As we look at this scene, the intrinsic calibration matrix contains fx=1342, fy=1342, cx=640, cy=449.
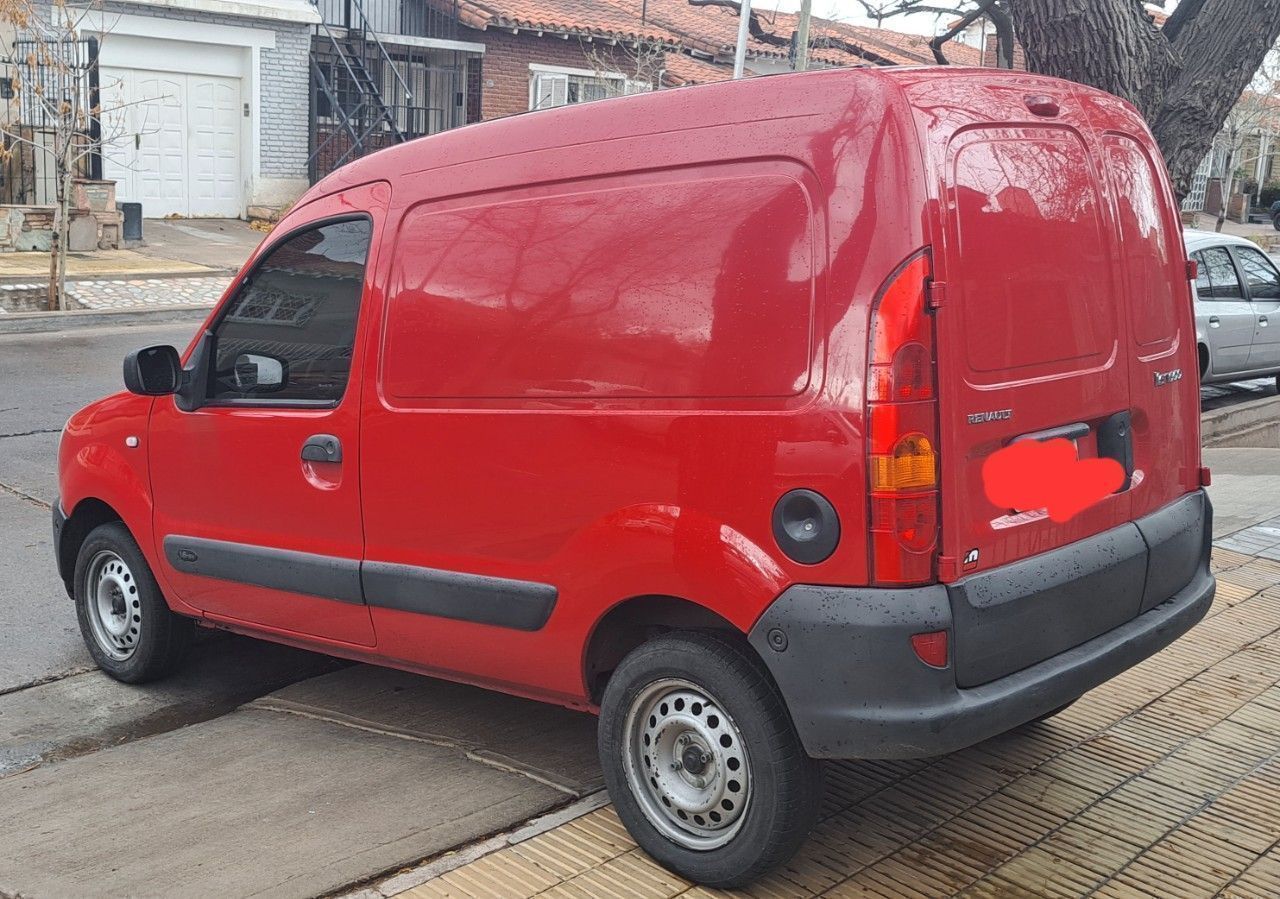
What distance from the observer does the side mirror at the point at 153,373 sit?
4777 mm

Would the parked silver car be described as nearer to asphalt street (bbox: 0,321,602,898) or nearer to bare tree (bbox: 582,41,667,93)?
asphalt street (bbox: 0,321,602,898)

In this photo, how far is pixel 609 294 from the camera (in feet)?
11.8

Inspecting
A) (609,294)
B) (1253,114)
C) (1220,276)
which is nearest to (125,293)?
(1220,276)

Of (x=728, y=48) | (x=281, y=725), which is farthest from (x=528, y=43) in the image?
(x=281, y=725)

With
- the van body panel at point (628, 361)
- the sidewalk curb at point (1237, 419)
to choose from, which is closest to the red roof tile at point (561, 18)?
the sidewalk curb at point (1237, 419)

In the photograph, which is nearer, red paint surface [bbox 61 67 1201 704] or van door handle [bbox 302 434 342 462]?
red paint surface [bbox 61 67 1201 704]

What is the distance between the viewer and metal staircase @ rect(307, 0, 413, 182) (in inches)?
954

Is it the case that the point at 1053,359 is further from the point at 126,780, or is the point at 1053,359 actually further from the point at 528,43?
the point at 528,43

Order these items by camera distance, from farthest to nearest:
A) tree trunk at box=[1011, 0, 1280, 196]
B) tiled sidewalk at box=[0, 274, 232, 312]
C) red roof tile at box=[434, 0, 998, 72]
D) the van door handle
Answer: red roof tile at box=[434, 0, 998, 72]
tiled sidewalk at box=[0, 274, 232, 312]
tree trunk at box=[1011, 0, 1280, 196]
the van door handle

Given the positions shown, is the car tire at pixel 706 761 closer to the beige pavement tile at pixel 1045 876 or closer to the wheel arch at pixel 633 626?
the wheel arch at pixel 633 626

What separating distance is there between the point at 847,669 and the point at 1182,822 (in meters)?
1.50

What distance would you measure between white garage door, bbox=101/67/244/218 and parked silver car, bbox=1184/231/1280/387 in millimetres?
16016

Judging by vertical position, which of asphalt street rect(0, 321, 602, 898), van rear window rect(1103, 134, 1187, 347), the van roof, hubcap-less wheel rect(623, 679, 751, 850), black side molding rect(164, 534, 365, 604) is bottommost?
asphalt street rect(0, 321, 602, 898)

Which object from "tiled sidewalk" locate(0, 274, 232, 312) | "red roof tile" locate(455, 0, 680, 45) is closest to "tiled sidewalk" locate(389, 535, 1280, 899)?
"tiled sidewalk" locate(0, 274, 232, 312)
